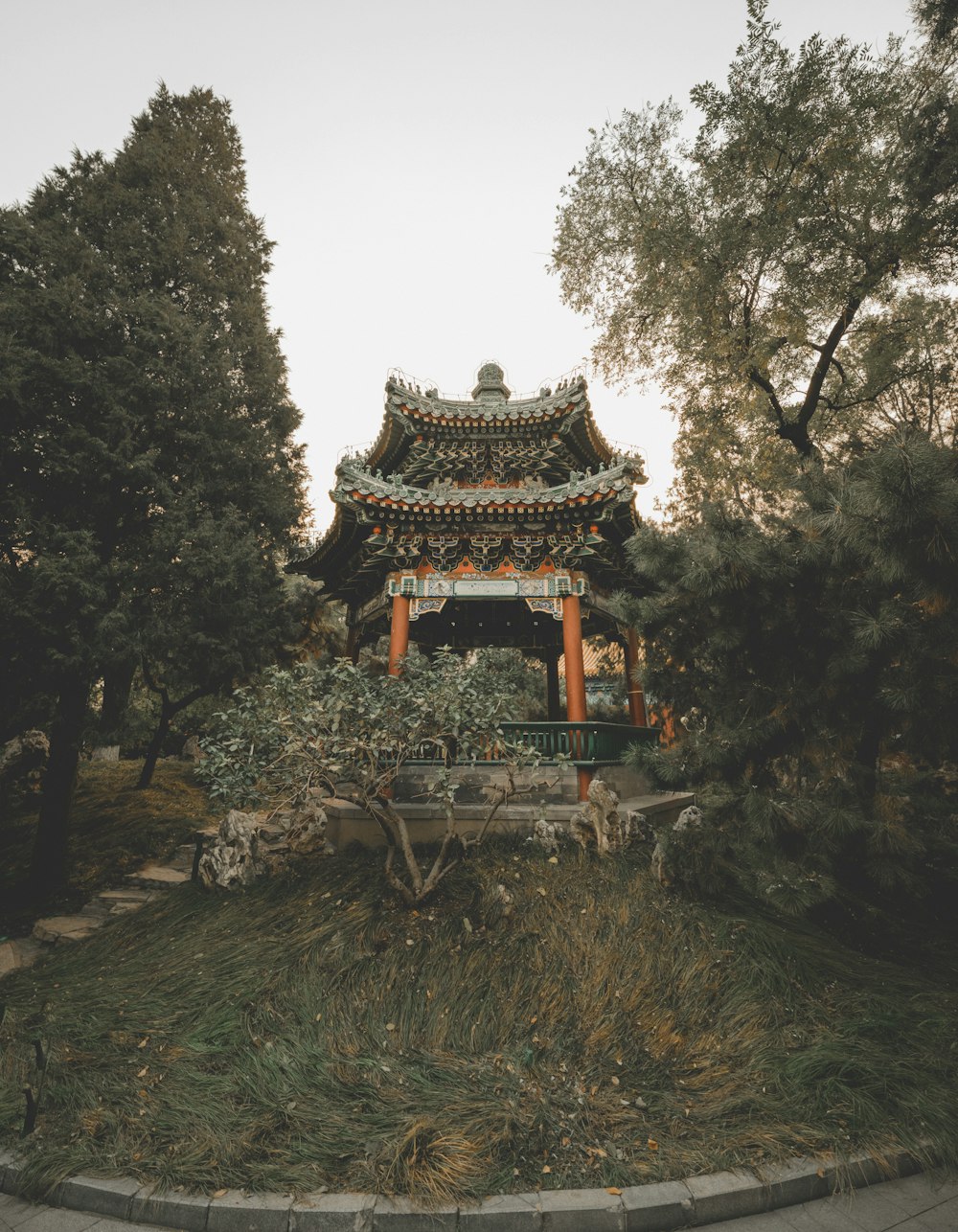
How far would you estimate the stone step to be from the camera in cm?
683

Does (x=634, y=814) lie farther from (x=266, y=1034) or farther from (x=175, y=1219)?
(x=175, y=1219)

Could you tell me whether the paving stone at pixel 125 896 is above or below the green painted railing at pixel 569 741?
below

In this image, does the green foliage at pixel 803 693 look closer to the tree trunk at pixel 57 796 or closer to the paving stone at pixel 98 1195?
the paving stone at pixel 98 1195

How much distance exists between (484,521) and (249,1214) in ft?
27.6

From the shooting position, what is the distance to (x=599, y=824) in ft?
24.6

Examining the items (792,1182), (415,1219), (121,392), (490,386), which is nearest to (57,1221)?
(415,1219)

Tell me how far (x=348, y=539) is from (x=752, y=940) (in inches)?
347

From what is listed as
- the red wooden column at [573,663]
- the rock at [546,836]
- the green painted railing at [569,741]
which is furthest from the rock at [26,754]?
the red wooden column at [573,663]

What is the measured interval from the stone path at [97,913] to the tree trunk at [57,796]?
955 millimetres

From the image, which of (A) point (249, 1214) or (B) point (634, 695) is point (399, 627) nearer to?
(B) point (634, 695)

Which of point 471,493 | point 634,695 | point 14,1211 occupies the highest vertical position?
point 471,493

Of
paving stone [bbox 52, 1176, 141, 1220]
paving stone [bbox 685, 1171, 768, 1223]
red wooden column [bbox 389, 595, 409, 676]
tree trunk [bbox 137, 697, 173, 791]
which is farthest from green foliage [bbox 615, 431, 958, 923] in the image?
tree trunk [bbox 137, 697, 173, 791]

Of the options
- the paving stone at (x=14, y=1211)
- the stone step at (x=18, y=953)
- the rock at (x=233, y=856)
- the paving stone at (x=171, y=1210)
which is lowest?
the paving stone at (x=14, y=1211)

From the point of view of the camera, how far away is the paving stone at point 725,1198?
3225mm
